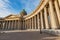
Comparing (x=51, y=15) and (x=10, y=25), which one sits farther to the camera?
(x=10, y=25)

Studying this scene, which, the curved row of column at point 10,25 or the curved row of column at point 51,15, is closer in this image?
the curved row of column at point 51,15

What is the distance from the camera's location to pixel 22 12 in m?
146

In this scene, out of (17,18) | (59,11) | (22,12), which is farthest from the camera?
(22,12)

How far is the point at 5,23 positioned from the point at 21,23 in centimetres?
1721

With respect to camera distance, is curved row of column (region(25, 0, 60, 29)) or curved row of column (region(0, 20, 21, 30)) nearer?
curved row of column (region(25, 0, 60, 29))

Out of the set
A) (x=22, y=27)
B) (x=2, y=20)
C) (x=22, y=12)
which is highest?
(x=22, y=12)

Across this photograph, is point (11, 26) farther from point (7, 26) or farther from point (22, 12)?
point (22, 12)

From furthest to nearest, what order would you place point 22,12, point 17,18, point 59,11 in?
point 22,12
point 17,18
point 59,11

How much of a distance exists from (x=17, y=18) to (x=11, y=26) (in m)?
11.5

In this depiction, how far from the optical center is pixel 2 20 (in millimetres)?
102750

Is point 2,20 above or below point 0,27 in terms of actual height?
above

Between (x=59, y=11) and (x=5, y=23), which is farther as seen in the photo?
(x=5, y=23)

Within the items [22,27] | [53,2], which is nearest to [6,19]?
[22,27]

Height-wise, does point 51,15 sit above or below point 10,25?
above
